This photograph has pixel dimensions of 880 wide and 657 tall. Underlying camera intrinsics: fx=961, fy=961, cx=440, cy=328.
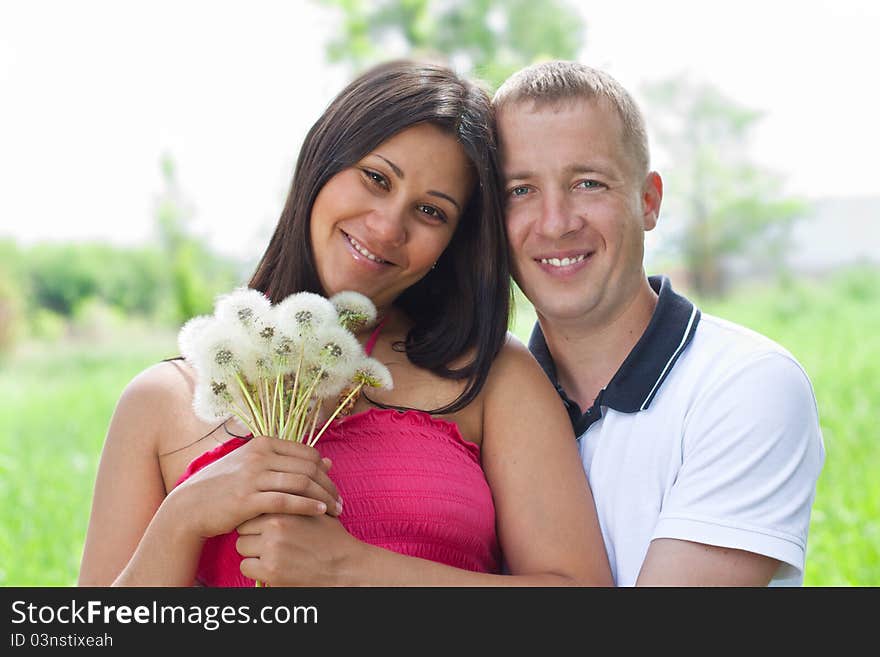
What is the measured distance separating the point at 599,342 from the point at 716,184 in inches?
652

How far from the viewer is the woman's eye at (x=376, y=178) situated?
220cm

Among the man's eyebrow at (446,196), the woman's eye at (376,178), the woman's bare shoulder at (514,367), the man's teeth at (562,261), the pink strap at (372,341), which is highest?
the woman's eye at (376,178)

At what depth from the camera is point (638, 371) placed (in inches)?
85.7

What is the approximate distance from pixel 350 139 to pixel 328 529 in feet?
2.95

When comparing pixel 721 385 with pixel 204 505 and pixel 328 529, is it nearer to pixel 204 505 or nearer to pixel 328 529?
pixel 328 529

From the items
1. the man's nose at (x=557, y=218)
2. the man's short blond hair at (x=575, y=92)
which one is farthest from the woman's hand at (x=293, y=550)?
the man's short blond hair at (x=575, y=92)

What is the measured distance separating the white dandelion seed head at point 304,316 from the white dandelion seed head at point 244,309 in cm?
3

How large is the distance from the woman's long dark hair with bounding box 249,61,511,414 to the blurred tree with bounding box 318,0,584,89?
9619 mm

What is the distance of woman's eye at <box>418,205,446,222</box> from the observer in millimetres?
2242

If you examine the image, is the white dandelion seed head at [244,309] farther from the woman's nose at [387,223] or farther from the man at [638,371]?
the man at [638,371]

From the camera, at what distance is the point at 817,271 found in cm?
1463

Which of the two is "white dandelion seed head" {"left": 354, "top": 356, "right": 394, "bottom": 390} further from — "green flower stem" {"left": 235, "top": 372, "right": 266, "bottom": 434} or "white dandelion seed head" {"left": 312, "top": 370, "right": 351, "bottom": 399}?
"green flower stem" {"left": 235, "top": 372, "right": 266, "bottom": 434}

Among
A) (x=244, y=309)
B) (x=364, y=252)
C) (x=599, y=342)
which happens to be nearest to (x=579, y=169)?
(x=599, y=342)
